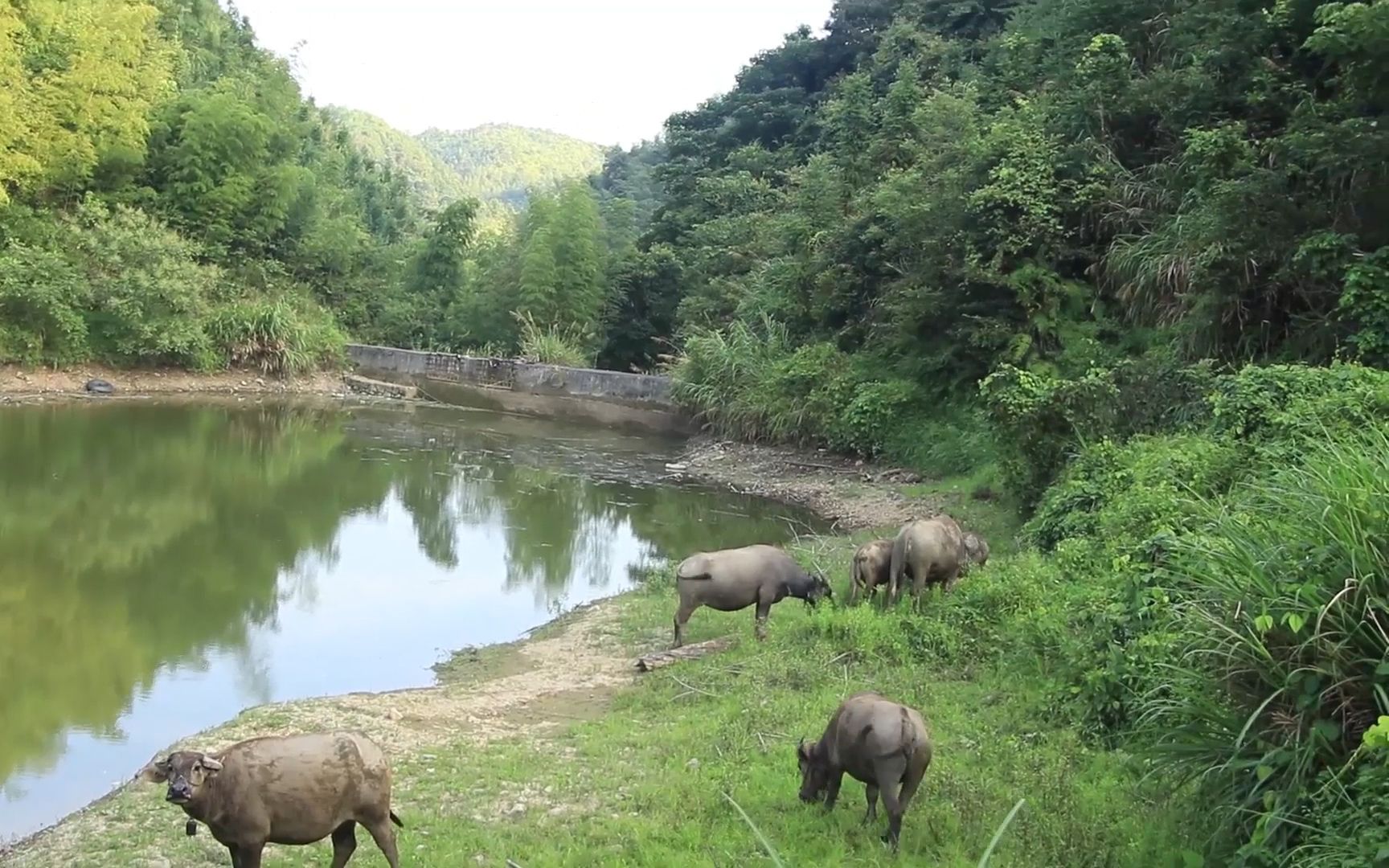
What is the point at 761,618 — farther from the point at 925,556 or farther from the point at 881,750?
the point at 881,750

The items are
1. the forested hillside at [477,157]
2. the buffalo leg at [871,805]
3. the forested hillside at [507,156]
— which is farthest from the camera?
the forested hillside at [507,156]

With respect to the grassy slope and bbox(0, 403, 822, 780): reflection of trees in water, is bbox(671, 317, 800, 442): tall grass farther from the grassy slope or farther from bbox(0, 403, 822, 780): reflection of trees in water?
the grassy slope

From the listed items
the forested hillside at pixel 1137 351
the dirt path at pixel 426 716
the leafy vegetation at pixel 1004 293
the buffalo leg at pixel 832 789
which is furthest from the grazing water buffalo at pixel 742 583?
the buffalo leg at pixel 832 789

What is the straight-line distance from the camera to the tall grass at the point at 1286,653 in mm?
3549

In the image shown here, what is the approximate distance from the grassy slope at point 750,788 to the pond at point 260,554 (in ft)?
6.98

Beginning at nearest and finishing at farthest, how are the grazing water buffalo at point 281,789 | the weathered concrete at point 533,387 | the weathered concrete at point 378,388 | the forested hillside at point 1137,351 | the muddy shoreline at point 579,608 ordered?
the forested hillside at point 1137,351 < the grazing water buffalo at point 281,789 < the muddy shoreline at point 579,608 < the weathered concrete at point 533,387 < the weathered concrete at point 378,388

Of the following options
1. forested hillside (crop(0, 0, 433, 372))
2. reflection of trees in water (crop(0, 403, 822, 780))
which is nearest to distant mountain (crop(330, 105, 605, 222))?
forested hillside (crop(0, 0, 433, 372))

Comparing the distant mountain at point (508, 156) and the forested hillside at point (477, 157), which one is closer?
the forested hillside at point (477, 157)

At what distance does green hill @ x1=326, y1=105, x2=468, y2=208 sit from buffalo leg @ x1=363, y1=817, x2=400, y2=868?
84616mm

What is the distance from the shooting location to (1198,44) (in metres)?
15.4

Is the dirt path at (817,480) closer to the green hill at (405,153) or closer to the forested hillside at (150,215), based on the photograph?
the forested hillside at (150,215)

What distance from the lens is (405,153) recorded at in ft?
324

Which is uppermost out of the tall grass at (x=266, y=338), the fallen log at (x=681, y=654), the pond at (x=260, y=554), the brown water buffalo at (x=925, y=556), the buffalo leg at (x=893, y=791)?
the tall grass at (x=266, y=338)

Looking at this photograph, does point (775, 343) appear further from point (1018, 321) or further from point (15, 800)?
point (15, 800)
